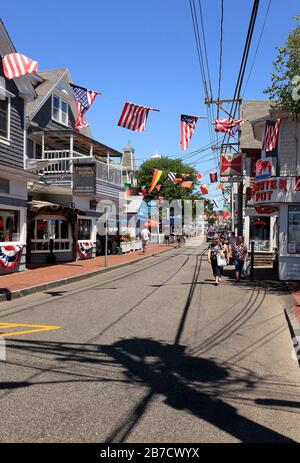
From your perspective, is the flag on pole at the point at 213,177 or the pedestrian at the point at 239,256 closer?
the pedestrian at the point at 239,256

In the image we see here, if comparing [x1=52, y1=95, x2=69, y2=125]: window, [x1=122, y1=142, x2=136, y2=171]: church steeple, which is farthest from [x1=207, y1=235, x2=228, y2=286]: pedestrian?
[x1=122, y1=142, x2=136, y2=171]: church steeple

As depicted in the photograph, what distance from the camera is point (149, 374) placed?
5738 millimetres

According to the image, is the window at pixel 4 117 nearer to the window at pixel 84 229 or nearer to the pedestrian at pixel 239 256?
the pedestrian at pixel 239 256

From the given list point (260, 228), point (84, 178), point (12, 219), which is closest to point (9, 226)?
point (12, 219)

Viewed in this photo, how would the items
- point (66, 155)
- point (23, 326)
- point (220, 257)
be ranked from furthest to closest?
point (66, 155) → point (220, 257) → point (23, 326)

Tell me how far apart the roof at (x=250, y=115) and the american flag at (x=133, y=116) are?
403 inches

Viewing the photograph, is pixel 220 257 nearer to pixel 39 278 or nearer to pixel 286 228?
pixel 286 228

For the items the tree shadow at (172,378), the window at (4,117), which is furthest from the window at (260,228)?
the tree shadow at (172,378)

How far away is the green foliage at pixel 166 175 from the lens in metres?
58.7

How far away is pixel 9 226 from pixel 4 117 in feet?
12.6

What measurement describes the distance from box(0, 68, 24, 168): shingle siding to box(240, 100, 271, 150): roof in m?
12.6

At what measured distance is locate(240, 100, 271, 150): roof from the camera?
85.8ft
